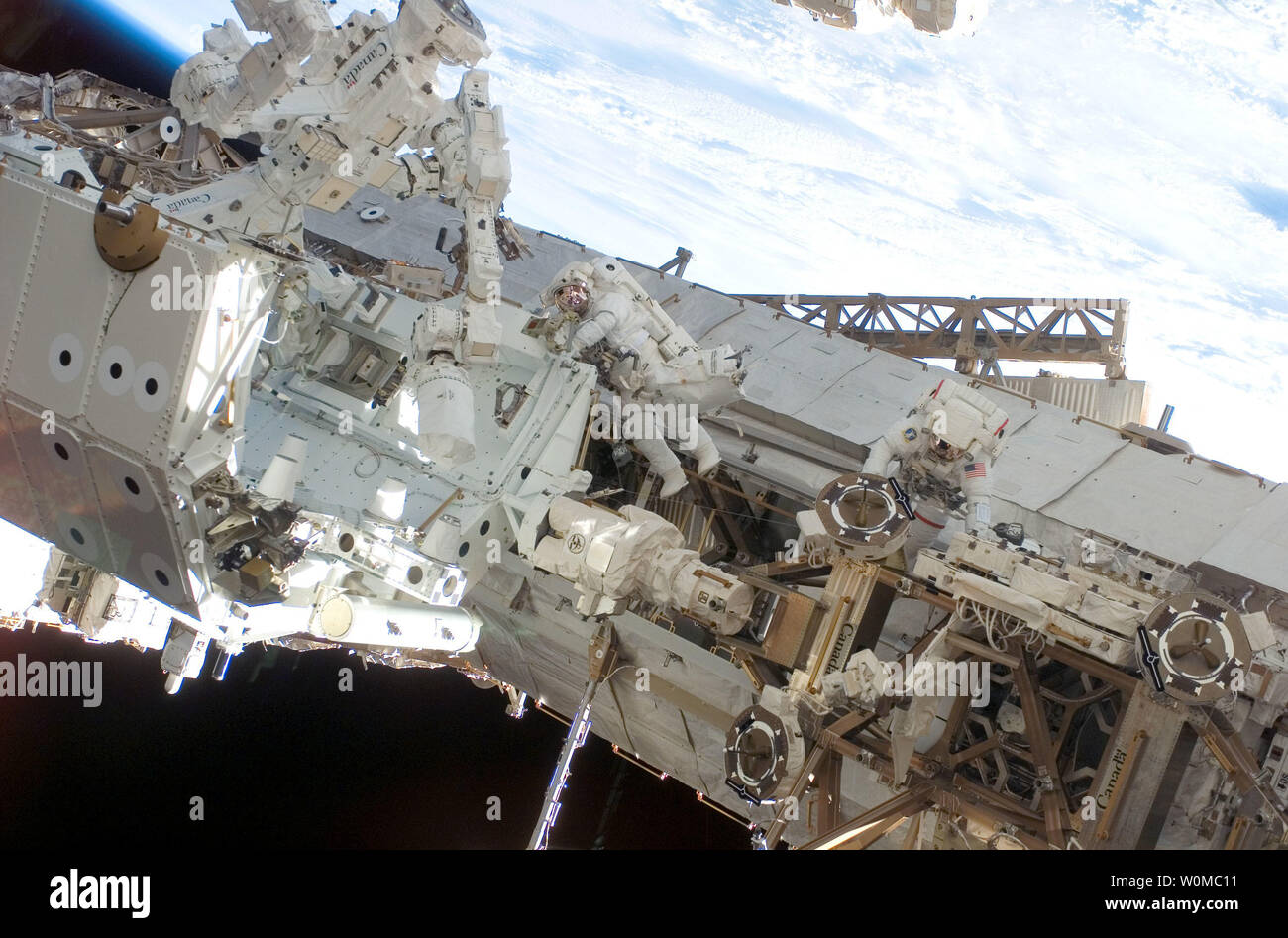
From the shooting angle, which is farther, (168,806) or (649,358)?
(168,806)

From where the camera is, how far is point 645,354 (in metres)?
9.07

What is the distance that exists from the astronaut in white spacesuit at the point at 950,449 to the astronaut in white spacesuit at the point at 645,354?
1842mm

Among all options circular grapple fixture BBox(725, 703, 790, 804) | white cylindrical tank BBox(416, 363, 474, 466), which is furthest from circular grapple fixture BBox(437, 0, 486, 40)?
circular grapple fixture BBox(725, 703, 790, 804)

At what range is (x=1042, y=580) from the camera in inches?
248

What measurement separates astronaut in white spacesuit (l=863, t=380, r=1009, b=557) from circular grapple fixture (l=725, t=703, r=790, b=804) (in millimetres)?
1663

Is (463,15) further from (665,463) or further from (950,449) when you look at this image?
(950,449)

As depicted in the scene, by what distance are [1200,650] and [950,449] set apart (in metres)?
2.20

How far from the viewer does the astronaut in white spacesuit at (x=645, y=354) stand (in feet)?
29.2

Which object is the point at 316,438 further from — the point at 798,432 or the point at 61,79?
the point at 61,79

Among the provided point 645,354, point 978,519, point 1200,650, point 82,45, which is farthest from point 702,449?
point 82,45

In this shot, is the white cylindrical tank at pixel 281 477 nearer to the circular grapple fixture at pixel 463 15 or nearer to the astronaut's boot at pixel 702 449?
the astronaut's boot at pixel 702 449
